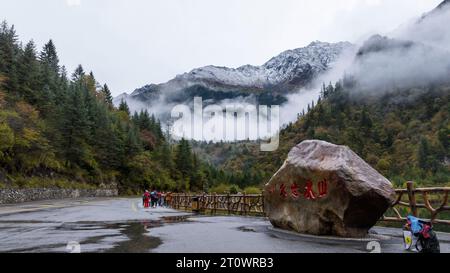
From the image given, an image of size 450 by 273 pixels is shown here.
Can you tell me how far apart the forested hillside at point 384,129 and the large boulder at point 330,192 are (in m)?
91.6

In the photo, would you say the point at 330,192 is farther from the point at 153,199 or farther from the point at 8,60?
the point at 8,60

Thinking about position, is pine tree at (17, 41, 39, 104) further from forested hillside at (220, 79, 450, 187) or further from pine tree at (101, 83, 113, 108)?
forested hillside at (220, 79, 450, 187)

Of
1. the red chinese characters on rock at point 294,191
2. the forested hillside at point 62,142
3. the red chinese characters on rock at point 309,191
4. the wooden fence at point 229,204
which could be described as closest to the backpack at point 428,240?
the red chinese characters on rock at point 309,191

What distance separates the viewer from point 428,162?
104125mm

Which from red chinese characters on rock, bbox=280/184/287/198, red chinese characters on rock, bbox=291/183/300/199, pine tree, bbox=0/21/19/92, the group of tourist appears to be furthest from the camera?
pine tree, bbox=0/21/19/92

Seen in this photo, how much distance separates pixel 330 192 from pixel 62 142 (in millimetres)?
56949

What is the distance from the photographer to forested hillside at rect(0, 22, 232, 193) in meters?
42.7

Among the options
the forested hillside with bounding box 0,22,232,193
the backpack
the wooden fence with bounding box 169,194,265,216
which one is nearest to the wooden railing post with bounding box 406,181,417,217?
the backpack

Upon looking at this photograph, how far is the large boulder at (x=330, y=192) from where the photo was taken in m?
11.0

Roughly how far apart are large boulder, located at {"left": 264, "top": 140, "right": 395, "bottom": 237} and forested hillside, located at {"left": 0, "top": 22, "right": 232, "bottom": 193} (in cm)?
2998
